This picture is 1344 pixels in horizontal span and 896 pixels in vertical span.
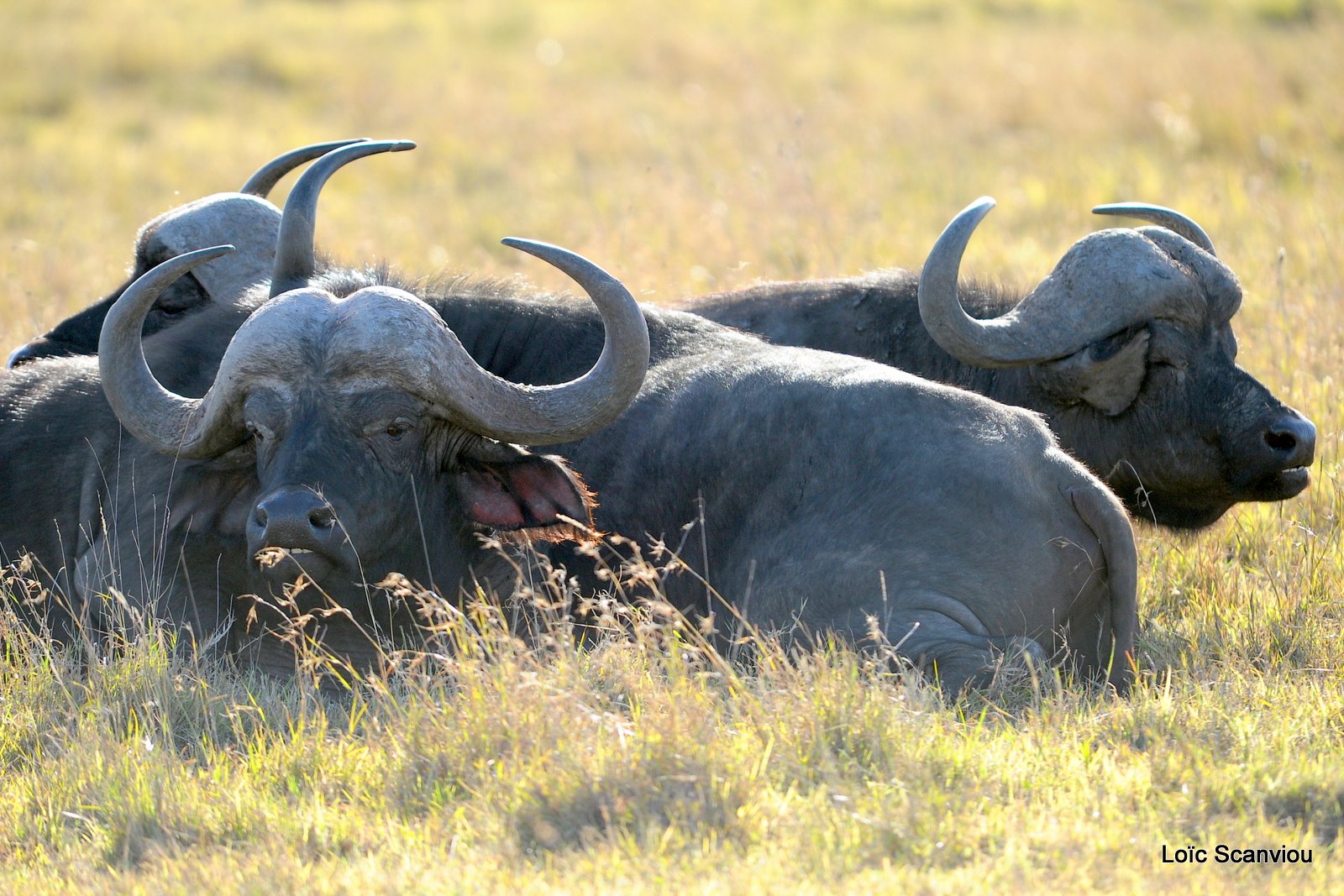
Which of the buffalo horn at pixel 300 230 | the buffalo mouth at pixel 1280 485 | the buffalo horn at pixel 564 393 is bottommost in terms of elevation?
the buffalo mouth at pixel 1280 485

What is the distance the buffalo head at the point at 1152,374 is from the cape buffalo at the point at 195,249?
107 inches

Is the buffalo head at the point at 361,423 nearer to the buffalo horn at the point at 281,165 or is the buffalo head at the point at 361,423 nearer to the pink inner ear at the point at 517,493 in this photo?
the pink inner ear at the point at 517,493

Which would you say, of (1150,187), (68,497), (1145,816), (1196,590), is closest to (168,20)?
(1150,187)

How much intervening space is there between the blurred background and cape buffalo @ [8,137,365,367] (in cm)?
78

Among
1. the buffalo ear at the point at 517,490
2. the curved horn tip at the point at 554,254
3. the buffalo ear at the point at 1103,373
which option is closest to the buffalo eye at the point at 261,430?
the buffalo ear at the point at 517,490

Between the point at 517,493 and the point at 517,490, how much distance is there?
12mm

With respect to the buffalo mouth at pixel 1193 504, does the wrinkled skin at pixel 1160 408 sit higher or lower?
higher

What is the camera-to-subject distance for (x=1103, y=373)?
6184 millimetres

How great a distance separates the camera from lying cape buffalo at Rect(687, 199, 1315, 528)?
19.6 feet

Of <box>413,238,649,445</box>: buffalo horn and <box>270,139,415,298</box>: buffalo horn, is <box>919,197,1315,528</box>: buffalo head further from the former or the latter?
<box>270,139,415,298</box>: buffalo horn

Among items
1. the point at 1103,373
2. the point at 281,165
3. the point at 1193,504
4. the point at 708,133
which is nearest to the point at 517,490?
the point at 1103,373

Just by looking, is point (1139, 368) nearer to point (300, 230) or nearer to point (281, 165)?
point (300, 230)

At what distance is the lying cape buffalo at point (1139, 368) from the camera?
235 inches

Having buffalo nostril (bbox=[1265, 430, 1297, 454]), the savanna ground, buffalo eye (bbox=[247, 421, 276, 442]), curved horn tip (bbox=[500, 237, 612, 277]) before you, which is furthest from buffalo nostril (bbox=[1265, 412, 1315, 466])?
buffalo eye (bbox=[247, 421, 276, 442])
